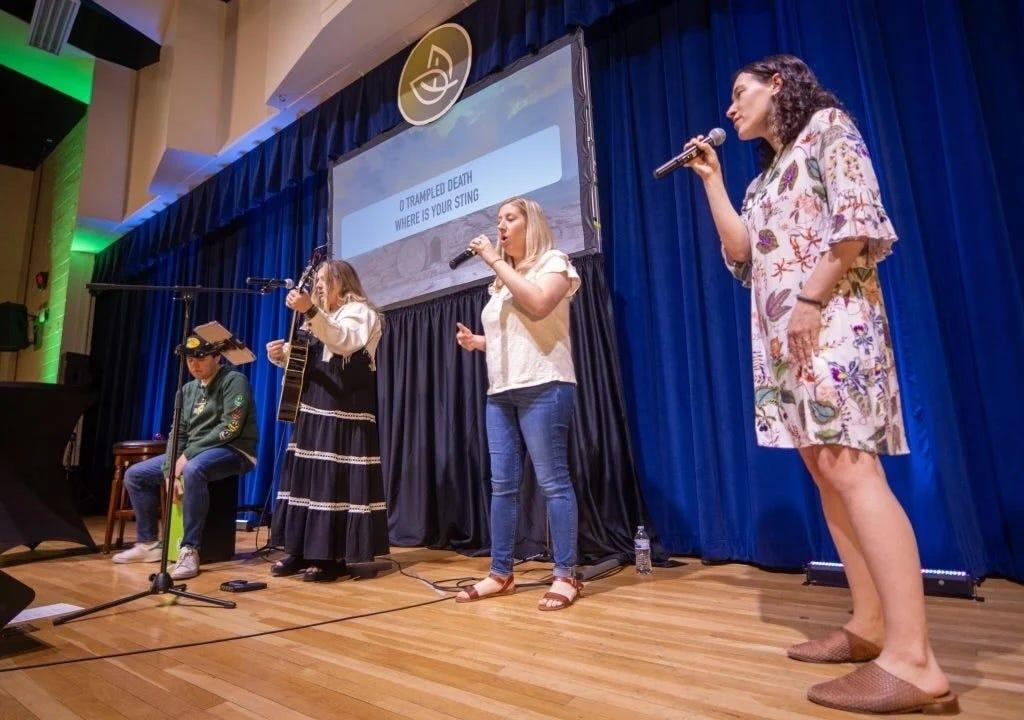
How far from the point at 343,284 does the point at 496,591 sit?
1.46m

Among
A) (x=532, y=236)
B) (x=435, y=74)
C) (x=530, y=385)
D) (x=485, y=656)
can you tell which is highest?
(x=435, y=74)

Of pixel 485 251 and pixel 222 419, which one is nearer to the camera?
pixel 485 251

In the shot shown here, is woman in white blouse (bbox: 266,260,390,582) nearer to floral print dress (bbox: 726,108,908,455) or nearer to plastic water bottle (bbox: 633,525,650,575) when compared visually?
plastic water bottle (bbox: 633,525,650,575)

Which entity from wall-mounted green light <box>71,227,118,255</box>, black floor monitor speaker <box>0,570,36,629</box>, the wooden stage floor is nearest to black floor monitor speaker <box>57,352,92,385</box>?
wall-mounted green light <box>71,227,118,255</box>

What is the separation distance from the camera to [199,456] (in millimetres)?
2932

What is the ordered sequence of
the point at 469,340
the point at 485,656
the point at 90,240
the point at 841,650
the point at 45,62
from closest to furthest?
the point at 841,650 → the point at 485,656 → the point at 469,340 → the point at 45,62 → the point at 90,240

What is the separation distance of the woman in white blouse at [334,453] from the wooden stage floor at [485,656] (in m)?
0.30

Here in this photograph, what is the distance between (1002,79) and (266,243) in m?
5.16

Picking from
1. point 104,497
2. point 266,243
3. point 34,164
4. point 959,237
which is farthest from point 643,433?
point 34,164

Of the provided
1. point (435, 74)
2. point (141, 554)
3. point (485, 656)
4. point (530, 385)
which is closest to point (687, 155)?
point (530, 385)

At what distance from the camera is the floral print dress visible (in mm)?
1047

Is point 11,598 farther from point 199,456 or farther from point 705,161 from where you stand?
point 705,161

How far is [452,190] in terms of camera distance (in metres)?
3.63

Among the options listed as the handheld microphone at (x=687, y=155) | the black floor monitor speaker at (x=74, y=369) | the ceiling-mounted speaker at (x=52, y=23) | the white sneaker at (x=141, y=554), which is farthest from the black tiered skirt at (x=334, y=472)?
the black floor monitor speaker at (x=74, y=369)
